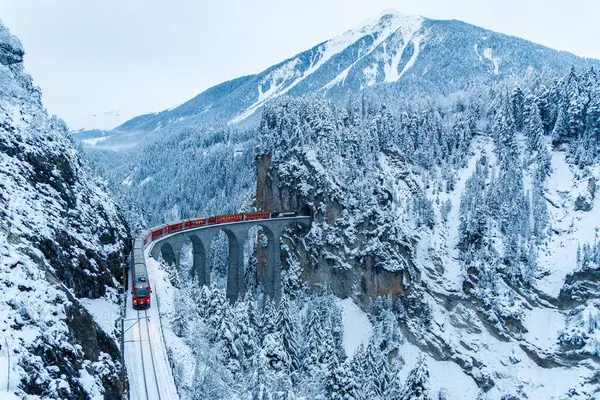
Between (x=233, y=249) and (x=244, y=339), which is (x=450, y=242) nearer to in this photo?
(x=233, y=249)

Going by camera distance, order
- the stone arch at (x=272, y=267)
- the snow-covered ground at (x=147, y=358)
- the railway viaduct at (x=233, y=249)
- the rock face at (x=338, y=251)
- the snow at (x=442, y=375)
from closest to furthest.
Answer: the snow-covered ground at (x=147, y=358), the railway viaduct at (x=233, y=249), the snow at (x=442, y=375), the stone arch at (x=272, y=267), the rock face at (x=338, y=251)

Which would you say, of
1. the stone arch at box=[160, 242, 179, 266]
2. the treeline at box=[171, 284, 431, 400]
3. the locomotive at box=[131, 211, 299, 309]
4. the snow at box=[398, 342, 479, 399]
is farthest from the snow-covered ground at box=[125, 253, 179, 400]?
the snow at box=[398, 342, 479, 399]

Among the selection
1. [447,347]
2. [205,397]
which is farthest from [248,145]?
[205,397]


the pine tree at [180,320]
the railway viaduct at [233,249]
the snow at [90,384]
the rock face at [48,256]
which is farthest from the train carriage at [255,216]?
the snow at [90,384]

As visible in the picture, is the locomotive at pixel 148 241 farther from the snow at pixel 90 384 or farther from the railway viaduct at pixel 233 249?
the snow at pixel 90 384

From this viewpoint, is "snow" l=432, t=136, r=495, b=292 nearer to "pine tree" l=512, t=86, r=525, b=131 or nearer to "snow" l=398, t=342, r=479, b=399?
"pine tree" l=512, t=86, r=525, b=131

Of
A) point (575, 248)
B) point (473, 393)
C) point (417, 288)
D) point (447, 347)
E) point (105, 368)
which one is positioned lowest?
point (473, 393)

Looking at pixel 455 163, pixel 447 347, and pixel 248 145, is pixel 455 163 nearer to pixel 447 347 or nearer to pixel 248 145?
pixel 447 347
